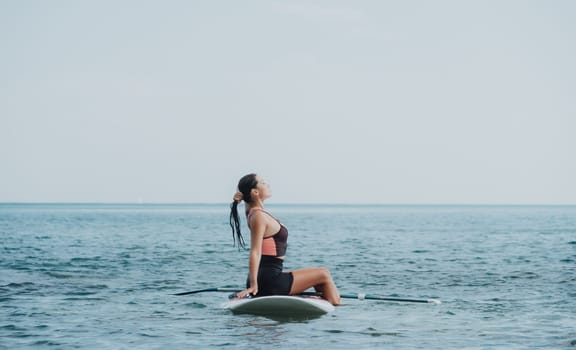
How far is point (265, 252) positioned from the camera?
1373 centimetres

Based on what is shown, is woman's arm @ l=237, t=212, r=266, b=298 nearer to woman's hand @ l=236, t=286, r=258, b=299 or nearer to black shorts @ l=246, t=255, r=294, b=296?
woman's hand @ l=236, t=286, r=258, b=299

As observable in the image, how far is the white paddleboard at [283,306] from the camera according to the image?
13.9 m

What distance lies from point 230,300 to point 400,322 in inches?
122

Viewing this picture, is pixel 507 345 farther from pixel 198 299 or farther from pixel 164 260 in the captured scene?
pixel 164 260

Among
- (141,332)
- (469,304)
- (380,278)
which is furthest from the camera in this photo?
(380,278)

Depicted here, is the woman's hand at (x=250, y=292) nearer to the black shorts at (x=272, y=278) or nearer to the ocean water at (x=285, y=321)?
the black shorts at (x=272, y=278)

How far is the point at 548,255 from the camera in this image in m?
33.9

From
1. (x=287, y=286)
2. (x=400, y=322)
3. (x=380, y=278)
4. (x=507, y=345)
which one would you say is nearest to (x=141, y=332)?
(x=287, y=286)

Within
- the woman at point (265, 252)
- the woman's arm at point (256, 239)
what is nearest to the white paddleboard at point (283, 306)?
the woman at point (265, 252)

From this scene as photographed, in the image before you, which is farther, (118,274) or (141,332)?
(118,274)

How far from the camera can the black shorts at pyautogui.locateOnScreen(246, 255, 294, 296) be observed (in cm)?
1384

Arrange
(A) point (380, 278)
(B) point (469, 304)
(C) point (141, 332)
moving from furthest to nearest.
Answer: (A) point (380, 278)
(B) point (469, 304)
(C) point (141, 332)

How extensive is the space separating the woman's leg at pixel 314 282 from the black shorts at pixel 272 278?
0.40 feet

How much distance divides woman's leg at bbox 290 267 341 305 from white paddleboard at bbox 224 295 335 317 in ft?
0.70
